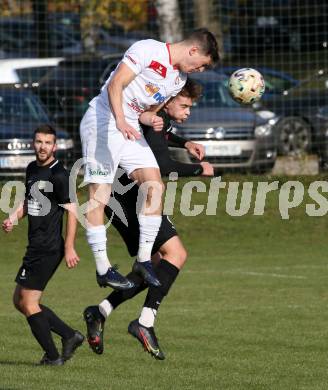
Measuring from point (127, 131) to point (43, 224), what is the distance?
1.82 metres

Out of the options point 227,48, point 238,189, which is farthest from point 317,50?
point 238,189

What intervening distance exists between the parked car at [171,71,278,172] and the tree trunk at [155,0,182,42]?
2727mm

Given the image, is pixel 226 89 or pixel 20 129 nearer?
pixel 226 89

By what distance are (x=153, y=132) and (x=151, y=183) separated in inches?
25.5

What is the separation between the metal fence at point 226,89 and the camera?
2252cm

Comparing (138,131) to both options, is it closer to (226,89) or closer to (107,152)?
(107,152)

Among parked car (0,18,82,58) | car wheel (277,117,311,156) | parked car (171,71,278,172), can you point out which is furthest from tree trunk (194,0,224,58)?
parked car (0,18,82,58)

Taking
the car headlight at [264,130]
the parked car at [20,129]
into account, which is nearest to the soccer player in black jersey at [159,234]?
the parked car at [20,129]

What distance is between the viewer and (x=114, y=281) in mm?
9328

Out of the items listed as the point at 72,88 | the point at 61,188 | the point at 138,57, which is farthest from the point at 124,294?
the point at 72,88

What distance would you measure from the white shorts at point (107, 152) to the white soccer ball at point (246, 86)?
1.40 m

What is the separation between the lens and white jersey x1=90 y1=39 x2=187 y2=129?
9367mm

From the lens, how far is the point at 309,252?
19.2 metres

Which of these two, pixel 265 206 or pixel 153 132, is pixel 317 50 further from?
pixel 153 132
